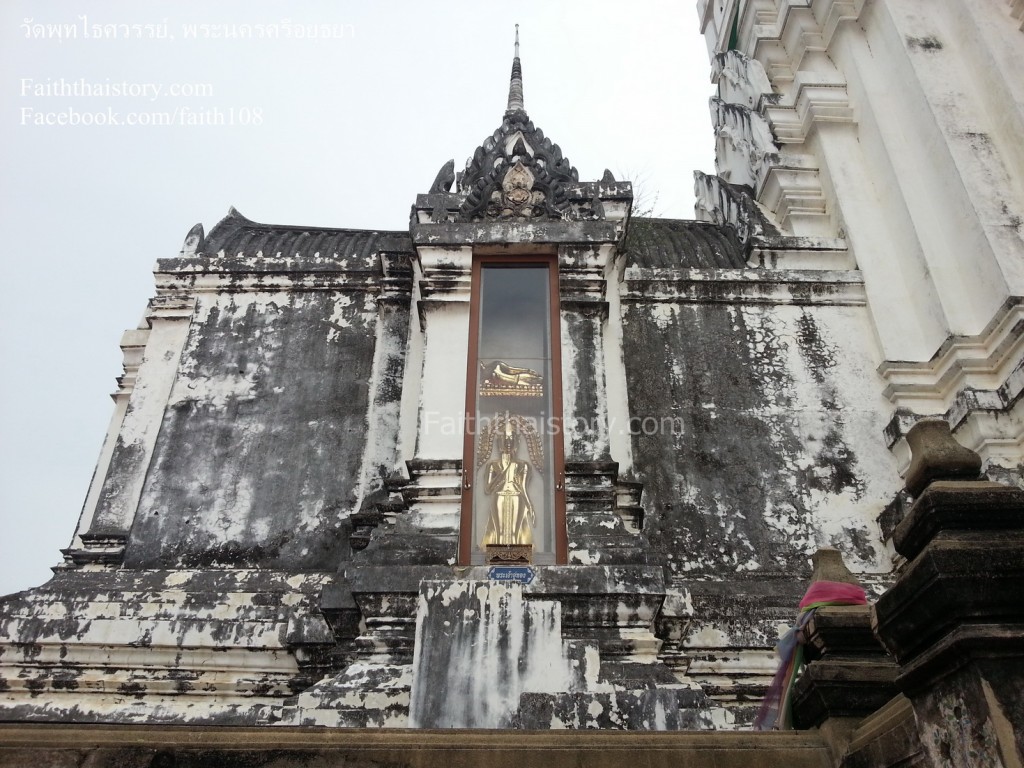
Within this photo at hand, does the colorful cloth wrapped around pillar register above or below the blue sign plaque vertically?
below

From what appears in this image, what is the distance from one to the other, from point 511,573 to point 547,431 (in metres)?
1.29

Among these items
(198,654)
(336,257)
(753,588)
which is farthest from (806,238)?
(198,654)

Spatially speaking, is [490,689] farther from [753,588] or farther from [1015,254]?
[1015,254]

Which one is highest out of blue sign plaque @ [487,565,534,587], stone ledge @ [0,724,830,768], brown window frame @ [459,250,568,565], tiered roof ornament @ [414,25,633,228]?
tiered roof ornament @ [414,25,633,228]

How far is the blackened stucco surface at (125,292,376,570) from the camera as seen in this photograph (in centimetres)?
679

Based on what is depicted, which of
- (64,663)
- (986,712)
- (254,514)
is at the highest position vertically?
(254,514)

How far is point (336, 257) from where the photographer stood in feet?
27.5

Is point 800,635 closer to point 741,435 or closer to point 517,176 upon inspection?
point 741,435

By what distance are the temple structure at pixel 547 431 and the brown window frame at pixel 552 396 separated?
0.02 metres

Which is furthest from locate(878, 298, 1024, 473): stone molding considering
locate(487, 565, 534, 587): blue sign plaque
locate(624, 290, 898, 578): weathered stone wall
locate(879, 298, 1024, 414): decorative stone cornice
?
locate(487, 565, 534, 587): blue sign plaque

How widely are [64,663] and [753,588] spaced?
16.7ft

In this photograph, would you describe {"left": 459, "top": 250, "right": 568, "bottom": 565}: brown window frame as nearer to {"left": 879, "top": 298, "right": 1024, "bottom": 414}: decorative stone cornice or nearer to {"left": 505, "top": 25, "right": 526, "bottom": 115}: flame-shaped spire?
{"left": 505, "top": 25, "right": 526, "bottom": 115}: flame-shaped spire

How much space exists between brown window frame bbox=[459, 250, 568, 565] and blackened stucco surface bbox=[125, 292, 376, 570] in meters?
1.47

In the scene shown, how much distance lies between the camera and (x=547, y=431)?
20.3ft
